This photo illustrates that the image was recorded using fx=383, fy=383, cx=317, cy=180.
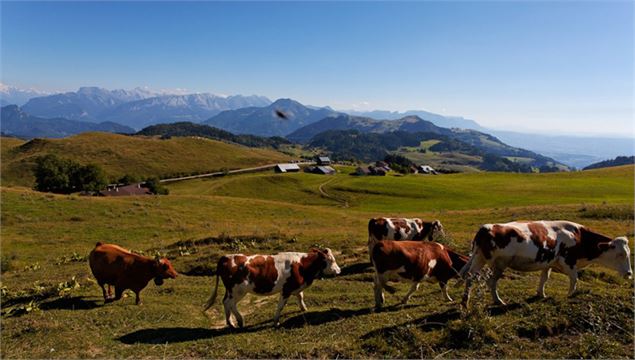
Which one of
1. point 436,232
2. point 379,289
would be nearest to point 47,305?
point 379,289

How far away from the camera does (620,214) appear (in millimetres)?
40844

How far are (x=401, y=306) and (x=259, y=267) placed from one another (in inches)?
197

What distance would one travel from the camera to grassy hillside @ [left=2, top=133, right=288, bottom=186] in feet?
427

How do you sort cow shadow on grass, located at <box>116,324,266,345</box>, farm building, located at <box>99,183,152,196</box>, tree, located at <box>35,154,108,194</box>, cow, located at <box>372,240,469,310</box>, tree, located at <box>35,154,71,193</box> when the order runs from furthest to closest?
farm building, located at <box>99,183,152,196</box> < tree, located at <box>35,154,108,194</box> < tree, located at <box>35,154,71,193</box> < cow, located at <box>372,240,469,310</box> < cow shadow on grass, located at <box>116,324,266,345</box>

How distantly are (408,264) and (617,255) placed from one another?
23.6 ft

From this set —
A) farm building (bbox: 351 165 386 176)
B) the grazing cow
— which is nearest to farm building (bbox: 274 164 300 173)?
farm building (bbox: 351 165 386 176)

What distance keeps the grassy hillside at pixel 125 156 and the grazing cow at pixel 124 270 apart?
122 m

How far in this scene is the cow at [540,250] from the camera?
12.1 metres

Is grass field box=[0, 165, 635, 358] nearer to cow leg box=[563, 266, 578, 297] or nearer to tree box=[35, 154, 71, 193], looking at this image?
cow leg box=[563, 266, 578, 297]

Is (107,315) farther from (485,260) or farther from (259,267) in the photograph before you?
(485,260)

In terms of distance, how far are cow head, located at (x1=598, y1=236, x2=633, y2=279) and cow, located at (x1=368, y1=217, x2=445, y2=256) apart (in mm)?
9191

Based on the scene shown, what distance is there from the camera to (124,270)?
585 inches

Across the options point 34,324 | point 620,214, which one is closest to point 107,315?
point 34,324

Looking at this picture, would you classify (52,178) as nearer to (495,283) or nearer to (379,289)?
(379,289)
